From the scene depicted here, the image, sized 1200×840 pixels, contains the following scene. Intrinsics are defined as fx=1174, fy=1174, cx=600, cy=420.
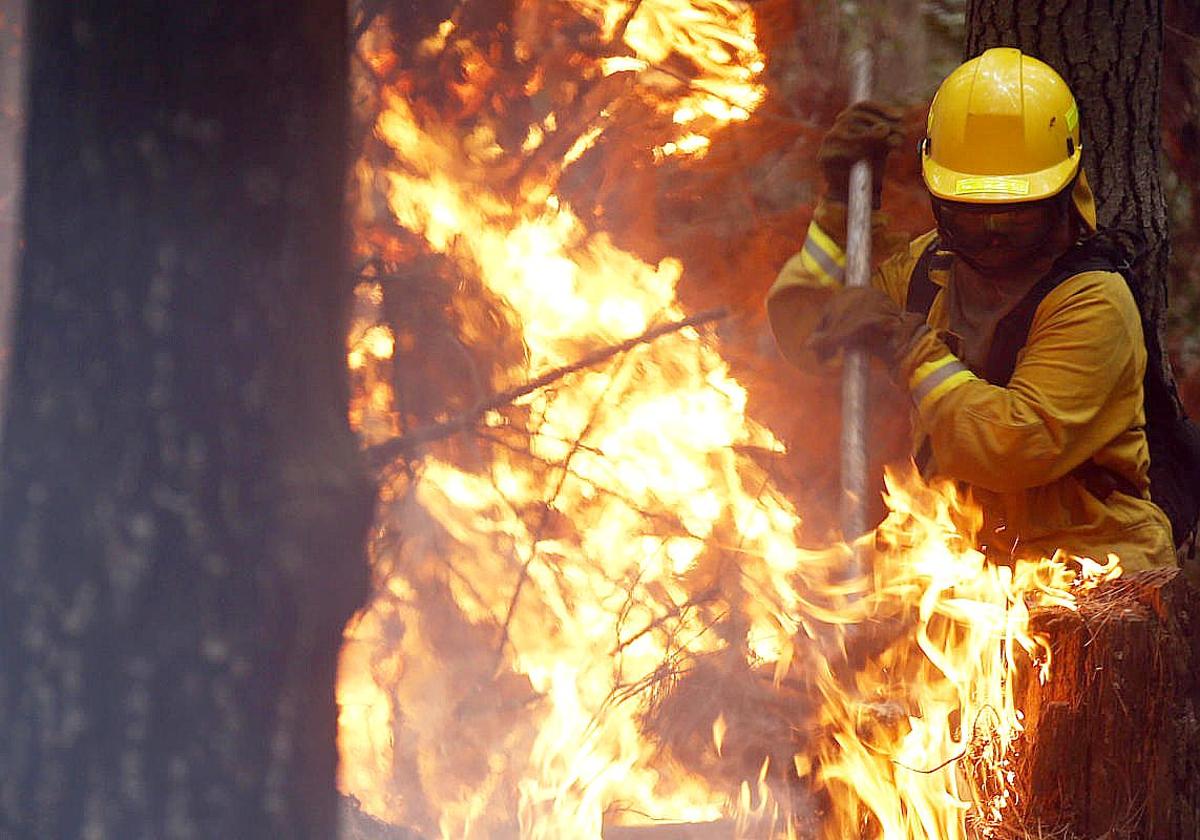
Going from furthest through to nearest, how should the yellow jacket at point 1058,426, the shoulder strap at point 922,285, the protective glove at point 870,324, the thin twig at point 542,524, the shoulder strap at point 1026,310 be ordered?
the thin twig at point 542,524 → the shoulder strap at point 922,285 → the protective glove at point 870,324 → the shoulder strap at point 1026,310 → the yellow jacket at point 1058,426

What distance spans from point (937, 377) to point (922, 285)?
568 mm

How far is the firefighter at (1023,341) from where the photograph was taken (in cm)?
333

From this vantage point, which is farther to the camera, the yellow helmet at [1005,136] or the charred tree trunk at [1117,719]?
the yellow helmet at [1005,136]

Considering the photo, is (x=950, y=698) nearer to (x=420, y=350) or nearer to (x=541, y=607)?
(x=541, y=607)

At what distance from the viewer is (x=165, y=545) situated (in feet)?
4.72

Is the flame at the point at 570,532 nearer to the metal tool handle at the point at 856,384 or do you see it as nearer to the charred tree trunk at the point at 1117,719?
the metal tool handle at the point at 856,384

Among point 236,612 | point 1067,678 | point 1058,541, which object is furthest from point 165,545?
point 1058,541

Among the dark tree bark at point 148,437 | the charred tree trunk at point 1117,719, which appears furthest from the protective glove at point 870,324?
the dark tree bark at point 148,437

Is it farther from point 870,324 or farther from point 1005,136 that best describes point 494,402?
point 1005,136

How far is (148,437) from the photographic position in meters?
1.43

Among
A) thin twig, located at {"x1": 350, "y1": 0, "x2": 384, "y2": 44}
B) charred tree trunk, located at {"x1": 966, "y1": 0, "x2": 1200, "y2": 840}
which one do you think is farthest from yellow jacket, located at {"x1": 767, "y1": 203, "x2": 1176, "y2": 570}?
thin twig, located at {"x1": 350, "y1": 0, "x2": 384, "y2": 44}

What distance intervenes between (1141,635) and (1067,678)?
0.21 metres

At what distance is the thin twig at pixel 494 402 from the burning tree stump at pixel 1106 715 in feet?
8.13

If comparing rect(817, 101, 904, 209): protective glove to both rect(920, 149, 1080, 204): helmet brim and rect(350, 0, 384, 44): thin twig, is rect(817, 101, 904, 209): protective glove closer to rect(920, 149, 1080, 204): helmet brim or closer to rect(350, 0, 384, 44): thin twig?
rect(920, 149, 1080, 204): helmet brim
